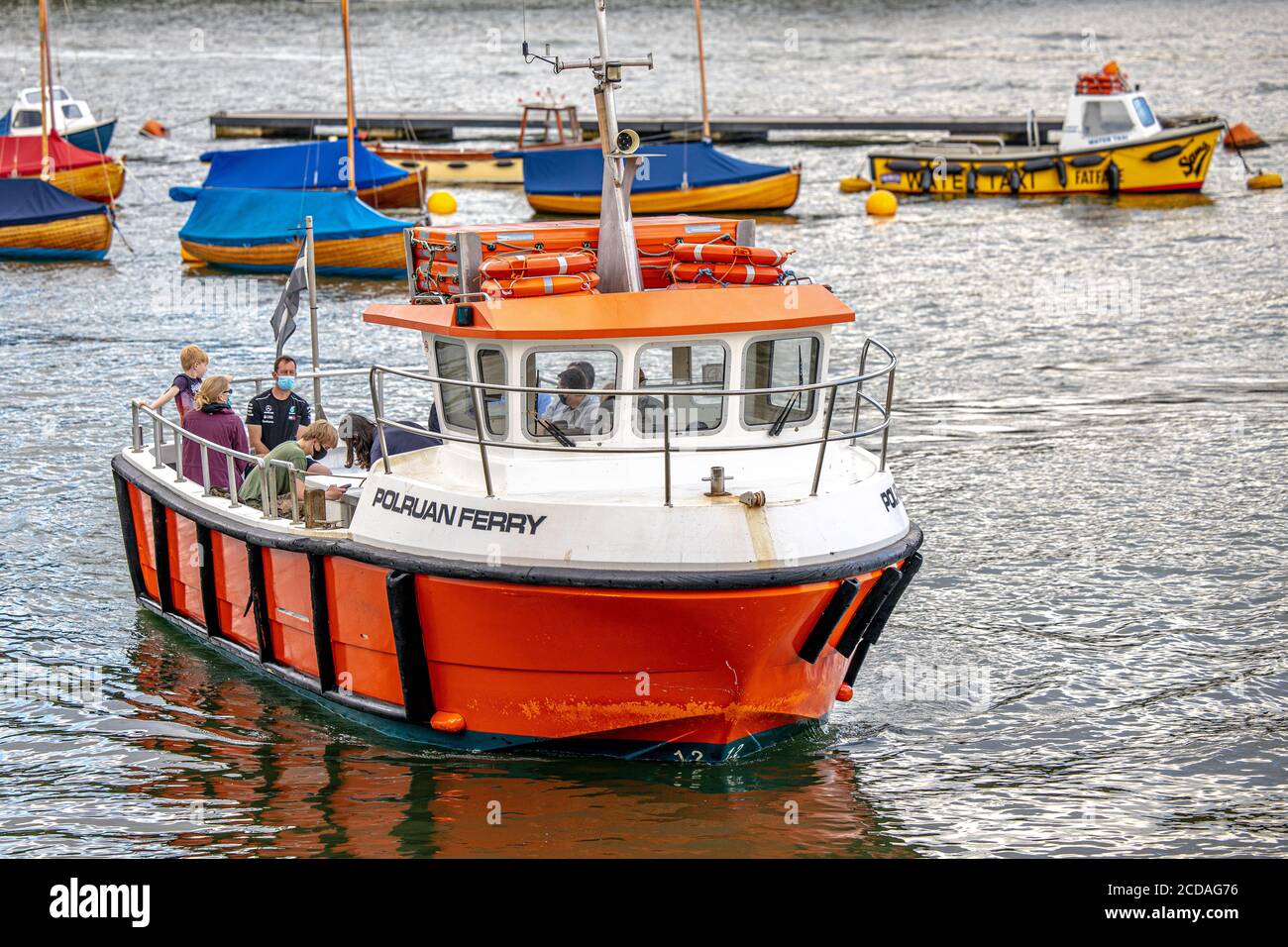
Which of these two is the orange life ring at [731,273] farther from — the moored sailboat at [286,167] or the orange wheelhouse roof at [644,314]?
the moored sailboat at [286,167]

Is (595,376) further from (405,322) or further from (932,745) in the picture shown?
(932,745)

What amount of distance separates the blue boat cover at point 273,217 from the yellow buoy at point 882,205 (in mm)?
12342

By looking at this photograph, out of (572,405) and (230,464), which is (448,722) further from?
(230,464)

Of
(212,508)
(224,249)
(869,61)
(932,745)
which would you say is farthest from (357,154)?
(869,61)

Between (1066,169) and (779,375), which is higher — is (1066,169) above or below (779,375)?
above

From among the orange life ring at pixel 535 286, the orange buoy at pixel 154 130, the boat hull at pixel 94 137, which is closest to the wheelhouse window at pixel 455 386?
the orange life ring at pixel 535 286

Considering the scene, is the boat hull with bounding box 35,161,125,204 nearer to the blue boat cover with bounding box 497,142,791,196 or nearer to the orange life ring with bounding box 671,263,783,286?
the blue boat cover with bounding box 497,142,791,196

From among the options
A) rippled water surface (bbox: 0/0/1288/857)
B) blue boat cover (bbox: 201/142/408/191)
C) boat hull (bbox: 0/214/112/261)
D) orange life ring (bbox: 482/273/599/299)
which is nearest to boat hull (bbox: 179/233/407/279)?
rippled water surface (bbox: 0/0/1288/857)

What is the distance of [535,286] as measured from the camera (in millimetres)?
11125

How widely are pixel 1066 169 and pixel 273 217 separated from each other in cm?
1934

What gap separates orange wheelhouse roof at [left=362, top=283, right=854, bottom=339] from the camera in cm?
1078

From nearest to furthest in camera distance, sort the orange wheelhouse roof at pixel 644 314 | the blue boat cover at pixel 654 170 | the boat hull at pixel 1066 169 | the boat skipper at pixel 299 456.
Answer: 1. the orange wheelhouse roof at pixel 644 314
2. the boat skipper at pixel 299 456
3. the blue boat cover at pixel 654 170
4. the boat hull at pixel 1066 169

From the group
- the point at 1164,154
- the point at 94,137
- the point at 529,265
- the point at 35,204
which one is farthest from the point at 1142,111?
the point at 529,265

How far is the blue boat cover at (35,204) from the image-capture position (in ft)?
113
